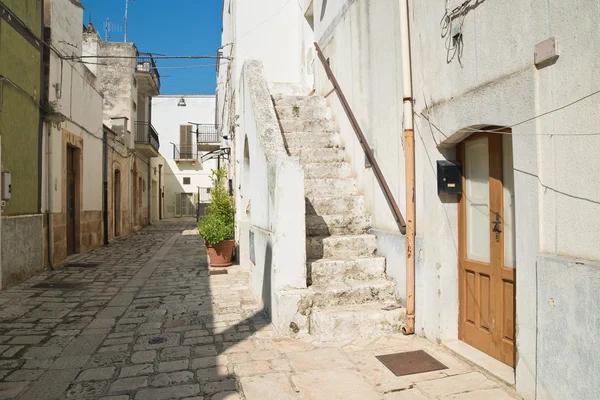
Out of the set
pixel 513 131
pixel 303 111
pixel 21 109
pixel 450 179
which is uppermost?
pixel 21 109

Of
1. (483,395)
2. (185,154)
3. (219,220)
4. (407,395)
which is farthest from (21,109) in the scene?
(185,154)

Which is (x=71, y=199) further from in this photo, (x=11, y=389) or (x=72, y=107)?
(x=11, y=389)

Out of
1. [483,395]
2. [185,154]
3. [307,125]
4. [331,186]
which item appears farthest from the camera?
[185,154]

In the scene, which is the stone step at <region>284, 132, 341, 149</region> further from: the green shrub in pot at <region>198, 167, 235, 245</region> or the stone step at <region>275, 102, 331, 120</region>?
the green shrub in pot at <region>198, 167, 235, 245</region>

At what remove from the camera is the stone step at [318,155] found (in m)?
6.47

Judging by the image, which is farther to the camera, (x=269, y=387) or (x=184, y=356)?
(x=184, y=356)

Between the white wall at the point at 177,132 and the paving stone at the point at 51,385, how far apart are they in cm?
3060

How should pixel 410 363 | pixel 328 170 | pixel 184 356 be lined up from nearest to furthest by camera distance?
1. pixel 410 363
2. pixel 184 356
3. pixel 328 170

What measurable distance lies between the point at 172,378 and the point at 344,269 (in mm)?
2136

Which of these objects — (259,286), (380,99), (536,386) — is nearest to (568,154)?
(536,386)

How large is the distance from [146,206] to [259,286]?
19.3m

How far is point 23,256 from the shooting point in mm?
7699

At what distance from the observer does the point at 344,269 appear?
15.9 feet

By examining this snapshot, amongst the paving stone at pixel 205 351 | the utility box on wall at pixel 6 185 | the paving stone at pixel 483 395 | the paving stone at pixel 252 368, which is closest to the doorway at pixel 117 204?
the utility box on wall at pixel 6 185
